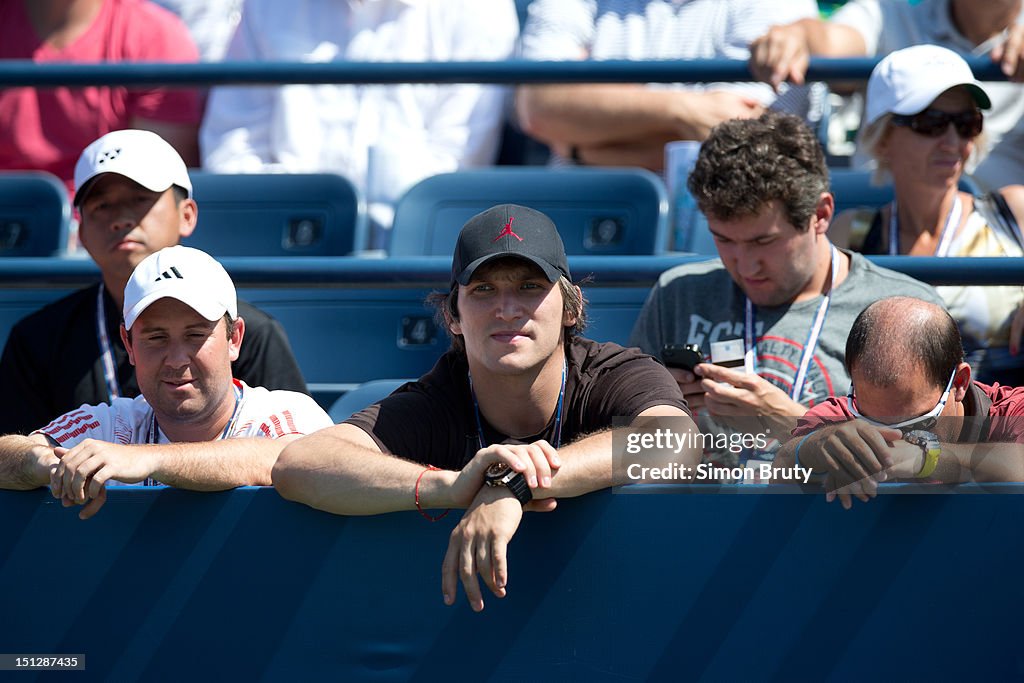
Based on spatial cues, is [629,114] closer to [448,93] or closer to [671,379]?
[448,93]

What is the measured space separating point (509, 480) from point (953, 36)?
2.56m

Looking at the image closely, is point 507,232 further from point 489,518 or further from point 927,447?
point 927,447

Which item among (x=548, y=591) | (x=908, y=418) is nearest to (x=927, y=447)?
(x=908, y=418)

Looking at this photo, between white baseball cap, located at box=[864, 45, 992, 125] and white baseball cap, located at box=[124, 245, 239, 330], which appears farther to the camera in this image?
white baseball cap, located at box=[864, 45, 992, 125]

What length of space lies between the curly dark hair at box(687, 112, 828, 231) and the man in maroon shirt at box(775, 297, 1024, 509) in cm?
56

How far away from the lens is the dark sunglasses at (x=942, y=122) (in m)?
3.01

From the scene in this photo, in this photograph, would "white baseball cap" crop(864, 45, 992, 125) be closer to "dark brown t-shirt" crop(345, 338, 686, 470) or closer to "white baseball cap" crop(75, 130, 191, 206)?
"dark brown t-shirt" crop(345, 338, 686, 470)

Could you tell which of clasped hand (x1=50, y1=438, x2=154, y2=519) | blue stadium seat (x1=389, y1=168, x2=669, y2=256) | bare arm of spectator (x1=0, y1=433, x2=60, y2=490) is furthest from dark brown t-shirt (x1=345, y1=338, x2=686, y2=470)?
blue stadium seat (x1=389, y1=168, x2=669, y2=256)

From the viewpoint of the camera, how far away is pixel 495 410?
234 centimetres

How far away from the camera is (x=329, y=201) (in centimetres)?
371

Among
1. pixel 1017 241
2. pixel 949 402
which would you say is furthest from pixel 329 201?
pixel 949 402

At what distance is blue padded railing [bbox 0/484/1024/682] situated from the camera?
192 cm

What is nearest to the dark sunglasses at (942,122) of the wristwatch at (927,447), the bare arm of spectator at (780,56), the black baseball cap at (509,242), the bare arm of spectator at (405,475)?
the bare arm of spectator at (780,56)

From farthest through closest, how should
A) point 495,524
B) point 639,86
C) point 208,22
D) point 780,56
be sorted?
point 208,22
point 639,86
point 780,56
point 495,524
